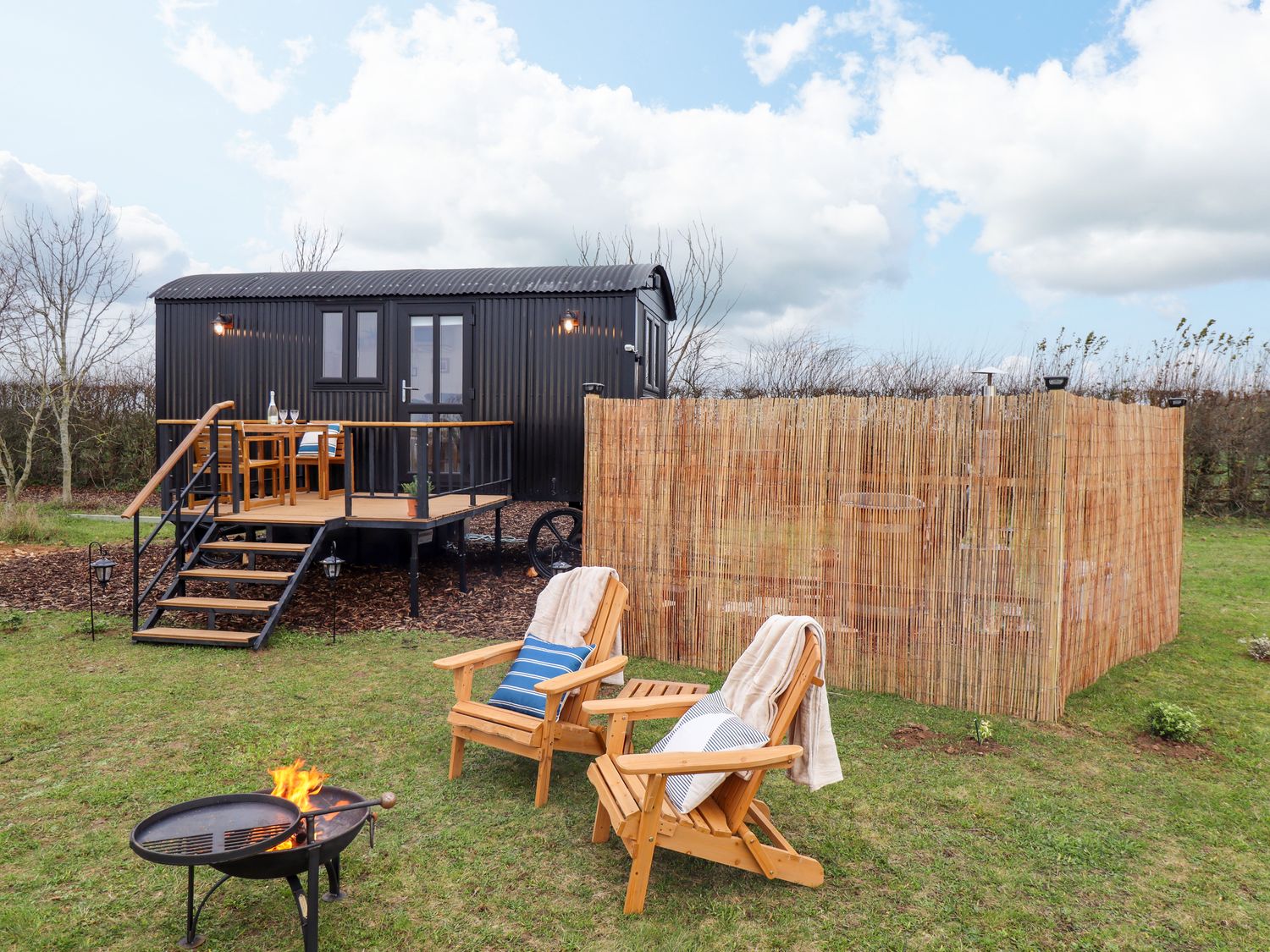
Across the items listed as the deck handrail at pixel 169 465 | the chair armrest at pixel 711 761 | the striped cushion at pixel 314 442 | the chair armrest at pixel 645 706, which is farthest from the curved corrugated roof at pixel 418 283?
the chair armrest at pixel 711 761

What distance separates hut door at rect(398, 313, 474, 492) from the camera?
29.7ft

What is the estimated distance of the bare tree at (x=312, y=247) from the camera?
22.4 metres

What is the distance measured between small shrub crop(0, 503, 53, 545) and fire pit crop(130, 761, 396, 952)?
10.4m

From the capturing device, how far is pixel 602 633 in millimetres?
4191

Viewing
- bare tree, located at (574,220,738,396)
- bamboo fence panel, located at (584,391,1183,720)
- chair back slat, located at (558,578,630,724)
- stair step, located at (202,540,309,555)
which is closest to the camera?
chair back slat, located at (558,578,630,724)

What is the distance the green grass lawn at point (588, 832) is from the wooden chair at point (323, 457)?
3262 mm

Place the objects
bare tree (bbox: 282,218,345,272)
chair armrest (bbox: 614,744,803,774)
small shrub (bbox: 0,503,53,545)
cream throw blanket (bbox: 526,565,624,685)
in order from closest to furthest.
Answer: chair armrest (bbox: 614,744,803,774)
cream throw blanket (bbox: 526,565,624,685)
small shrub (bbox: 0,503,53,545)
bare tree (bbox: 282,218,345,272)

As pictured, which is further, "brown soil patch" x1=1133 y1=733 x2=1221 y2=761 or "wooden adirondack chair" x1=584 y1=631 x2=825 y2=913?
"brown soil patch" x1=1133 y1=733 x2=1221 y2=761

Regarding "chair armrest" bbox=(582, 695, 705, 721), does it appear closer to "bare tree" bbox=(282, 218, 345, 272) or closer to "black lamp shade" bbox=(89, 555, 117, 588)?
"black lamp shade" bbox=(89, 555, 117, 588)

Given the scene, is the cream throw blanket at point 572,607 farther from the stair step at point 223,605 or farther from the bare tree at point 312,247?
the bare tree at point 312,247

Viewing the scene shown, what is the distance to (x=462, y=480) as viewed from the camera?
8.34 meters

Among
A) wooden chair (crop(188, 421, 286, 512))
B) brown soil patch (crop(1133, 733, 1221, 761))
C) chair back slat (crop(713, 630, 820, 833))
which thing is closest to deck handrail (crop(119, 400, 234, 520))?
wooden chair (crop(188, 421, 286, 512))

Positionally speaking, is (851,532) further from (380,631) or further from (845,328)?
(845,328)

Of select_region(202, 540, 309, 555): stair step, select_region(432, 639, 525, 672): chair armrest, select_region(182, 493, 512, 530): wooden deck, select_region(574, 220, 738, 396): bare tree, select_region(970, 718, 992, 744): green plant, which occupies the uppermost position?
select_region(574, 220, 738, 396): bare tree
